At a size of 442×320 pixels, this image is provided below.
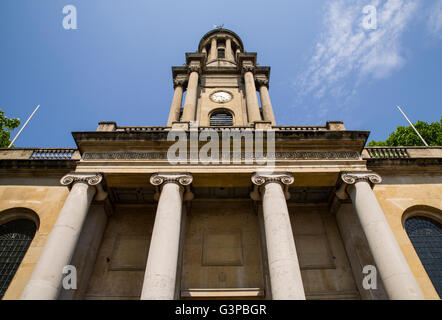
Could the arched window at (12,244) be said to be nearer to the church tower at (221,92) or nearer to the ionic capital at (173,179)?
the ionic capital at (173,179)

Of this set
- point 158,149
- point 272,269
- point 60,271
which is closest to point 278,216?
point 272,269

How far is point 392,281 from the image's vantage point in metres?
10.4

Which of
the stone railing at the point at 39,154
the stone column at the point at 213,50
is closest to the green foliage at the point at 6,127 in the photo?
the stone railing at the point at 39,154

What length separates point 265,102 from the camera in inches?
982

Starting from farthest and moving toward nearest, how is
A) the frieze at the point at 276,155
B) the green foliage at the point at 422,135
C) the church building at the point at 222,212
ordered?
the green foliage at the point at 422,135
the frieze at the point at 276,155
the church building at the point at 222,212

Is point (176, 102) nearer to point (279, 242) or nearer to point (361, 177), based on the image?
point (361, 177)

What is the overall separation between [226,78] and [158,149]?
15173 mm

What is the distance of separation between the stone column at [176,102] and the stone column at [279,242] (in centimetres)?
1165

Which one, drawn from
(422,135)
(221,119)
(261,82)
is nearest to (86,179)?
(221,119)

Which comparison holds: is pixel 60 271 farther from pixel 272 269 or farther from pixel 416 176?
pixel 416 176

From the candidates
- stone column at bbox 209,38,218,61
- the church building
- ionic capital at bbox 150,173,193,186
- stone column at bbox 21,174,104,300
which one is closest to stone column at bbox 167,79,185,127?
the church building

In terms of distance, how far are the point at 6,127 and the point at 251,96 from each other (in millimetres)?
21652

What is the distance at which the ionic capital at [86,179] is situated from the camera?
43.6ft

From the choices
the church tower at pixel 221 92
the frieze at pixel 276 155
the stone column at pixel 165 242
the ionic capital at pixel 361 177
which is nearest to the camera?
the stone column at pixel 165 242
